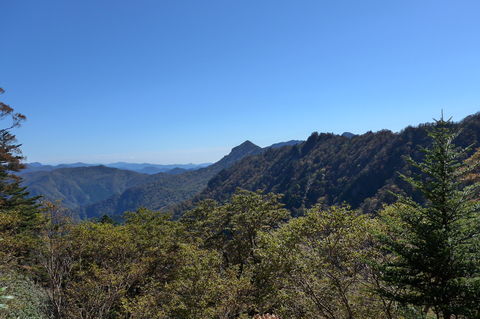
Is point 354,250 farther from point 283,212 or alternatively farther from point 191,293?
point 283,212

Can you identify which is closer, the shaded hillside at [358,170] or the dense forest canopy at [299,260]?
the dense forest canopy at [299,260]

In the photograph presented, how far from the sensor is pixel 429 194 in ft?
31.6

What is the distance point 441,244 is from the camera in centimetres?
888

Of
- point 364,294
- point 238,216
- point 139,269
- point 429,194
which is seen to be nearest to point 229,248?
point 238,216

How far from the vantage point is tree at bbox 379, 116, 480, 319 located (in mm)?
8625

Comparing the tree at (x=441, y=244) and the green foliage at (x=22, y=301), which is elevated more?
the tree at (x=441, y=244)

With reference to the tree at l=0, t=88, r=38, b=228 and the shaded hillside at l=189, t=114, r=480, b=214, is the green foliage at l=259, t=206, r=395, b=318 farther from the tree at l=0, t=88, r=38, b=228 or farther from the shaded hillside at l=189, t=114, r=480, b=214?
the shaded hillside at l=189, t=114, r=480, b=214

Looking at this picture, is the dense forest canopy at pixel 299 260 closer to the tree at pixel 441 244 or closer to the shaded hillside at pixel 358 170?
the tree at pixel 441 244

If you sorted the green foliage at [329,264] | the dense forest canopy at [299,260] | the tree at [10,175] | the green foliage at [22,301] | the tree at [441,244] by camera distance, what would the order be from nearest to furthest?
1. the tree at [441,244]
2. the dense forest canopy at [299,260]
3. the green foliage at [329,264]
4. the green foliage at [22,301]
5. the tree at [10,175]

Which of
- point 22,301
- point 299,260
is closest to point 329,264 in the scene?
point 299,260

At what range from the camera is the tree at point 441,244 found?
28.3ft

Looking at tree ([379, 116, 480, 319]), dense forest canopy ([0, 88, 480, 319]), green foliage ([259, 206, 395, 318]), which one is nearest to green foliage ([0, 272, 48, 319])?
dense forest canopy ([0, 88, 480, 319])

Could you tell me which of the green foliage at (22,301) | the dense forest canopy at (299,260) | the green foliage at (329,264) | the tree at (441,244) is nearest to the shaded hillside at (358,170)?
the dense forest canopy at (299,260)

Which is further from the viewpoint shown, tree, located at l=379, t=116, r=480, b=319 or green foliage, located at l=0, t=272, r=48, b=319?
green foliage, located at l=0, t=272, r=48, b=319
